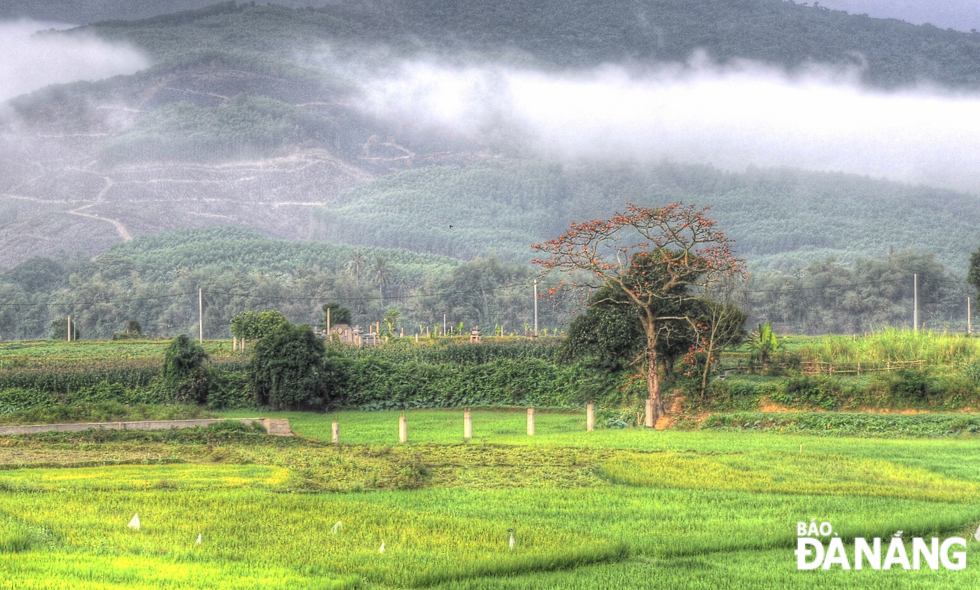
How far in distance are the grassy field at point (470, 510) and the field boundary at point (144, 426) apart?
2021 millimetres

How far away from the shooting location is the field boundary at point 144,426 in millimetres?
24891

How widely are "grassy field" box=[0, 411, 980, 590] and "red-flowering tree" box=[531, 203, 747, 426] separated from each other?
5816 millimetres

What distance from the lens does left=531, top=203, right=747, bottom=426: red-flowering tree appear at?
27.7 meters

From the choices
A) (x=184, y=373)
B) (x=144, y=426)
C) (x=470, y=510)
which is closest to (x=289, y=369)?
(x=184, y=373)

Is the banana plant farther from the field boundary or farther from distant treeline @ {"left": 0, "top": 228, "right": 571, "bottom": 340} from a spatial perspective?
distant treeline @ {"left": 0, "top": 228, "right": 571, "bottom": 340}

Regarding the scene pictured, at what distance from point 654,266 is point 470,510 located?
1735 cm

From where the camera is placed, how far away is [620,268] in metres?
29.2

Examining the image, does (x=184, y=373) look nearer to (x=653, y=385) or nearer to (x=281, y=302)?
(x=653, y=385)

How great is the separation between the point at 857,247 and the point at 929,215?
31181 millimetres

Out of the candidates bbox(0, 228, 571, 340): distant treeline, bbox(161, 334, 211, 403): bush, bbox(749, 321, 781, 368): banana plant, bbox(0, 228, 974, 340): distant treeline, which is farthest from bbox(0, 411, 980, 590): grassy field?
bbox(0, 228, 571, 340): distant treeline

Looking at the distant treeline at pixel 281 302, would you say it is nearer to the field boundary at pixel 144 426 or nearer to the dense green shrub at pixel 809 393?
the dense green shrub at pixel 809 393

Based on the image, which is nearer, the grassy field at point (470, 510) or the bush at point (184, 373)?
the grassy field at point (470, 510)

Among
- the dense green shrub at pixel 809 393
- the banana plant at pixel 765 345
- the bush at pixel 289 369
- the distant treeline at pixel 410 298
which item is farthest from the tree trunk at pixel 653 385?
the distant treeline at pixel 410 298

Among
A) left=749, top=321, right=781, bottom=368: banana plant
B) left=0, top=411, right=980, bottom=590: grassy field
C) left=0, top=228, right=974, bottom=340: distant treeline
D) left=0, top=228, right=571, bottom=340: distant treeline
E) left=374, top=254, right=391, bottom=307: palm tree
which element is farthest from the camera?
left=374, top=254, right=391, bottom=307: palm tree
